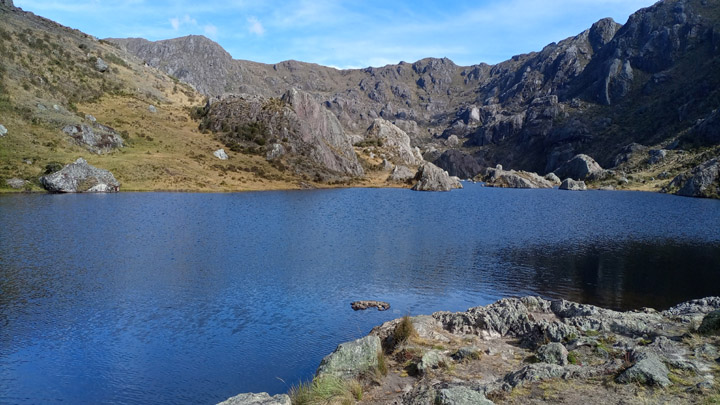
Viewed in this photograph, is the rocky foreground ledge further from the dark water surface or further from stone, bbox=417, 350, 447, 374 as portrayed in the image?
the dark water surface

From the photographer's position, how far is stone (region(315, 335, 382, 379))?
56.9ft

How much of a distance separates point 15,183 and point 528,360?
95.3 meters

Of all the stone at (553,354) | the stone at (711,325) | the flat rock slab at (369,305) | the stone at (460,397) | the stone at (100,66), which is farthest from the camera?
the stone at (100,66)

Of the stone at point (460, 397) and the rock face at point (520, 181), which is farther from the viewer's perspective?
the rock face at point (520, 181)

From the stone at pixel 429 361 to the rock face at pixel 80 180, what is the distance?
9111 centimetres

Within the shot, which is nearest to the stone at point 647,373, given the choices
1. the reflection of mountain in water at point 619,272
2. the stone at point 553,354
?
the stone at point 553,354

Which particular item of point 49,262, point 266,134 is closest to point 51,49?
point 266,134

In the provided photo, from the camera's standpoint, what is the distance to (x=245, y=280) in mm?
34875

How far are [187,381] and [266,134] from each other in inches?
5250

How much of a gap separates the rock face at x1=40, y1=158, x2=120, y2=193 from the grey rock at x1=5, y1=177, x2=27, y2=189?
319 centimetres

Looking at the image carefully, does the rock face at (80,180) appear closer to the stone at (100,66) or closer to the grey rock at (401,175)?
the stone at (100,66)

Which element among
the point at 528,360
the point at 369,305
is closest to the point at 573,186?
the point at 369,305

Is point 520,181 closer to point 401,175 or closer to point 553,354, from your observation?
point 401,175

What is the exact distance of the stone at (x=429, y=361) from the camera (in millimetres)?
17881
